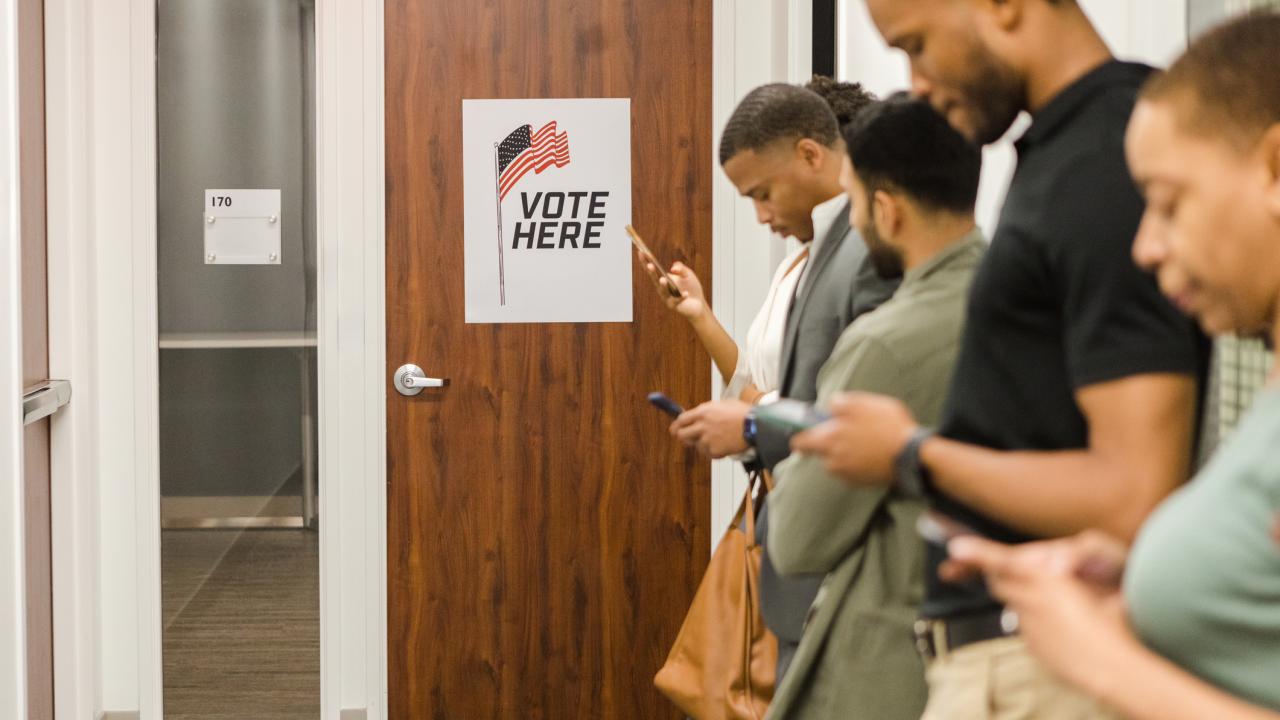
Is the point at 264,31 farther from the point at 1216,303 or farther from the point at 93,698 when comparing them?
the point at 1216,303

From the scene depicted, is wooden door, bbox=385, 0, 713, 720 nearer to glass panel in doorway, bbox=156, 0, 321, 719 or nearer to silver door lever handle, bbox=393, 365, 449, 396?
silver door lever handle, bbox=393, 365, 449, 396

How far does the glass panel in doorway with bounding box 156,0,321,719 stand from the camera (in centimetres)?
322

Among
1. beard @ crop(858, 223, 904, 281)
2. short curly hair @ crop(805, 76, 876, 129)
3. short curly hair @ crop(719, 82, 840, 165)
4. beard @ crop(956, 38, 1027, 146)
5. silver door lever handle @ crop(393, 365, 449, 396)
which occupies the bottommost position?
silver door lever handle @ crop(393, 365, 449, 396)

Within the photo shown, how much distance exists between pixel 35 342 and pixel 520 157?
121cm

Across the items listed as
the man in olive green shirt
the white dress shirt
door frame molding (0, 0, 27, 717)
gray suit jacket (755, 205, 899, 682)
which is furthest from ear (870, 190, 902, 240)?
door frame molding (0, 0, 27, 717)

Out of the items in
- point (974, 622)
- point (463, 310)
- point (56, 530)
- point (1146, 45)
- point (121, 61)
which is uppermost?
point (121, 61)

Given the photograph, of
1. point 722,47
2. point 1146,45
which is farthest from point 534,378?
point 1146,45

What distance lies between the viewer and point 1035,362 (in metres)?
1.07

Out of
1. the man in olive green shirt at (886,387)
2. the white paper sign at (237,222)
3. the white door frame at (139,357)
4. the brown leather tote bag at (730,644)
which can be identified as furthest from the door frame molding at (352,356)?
the man in olive green shirt at (886,387)

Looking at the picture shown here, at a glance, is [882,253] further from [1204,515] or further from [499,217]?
[499,217]

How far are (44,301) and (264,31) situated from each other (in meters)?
0.83

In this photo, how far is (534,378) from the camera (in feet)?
10.8

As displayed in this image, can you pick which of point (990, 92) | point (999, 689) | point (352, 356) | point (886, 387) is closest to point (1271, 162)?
point (990, 92)

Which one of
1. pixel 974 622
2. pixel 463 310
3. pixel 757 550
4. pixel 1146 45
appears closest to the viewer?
pixel 974 622
